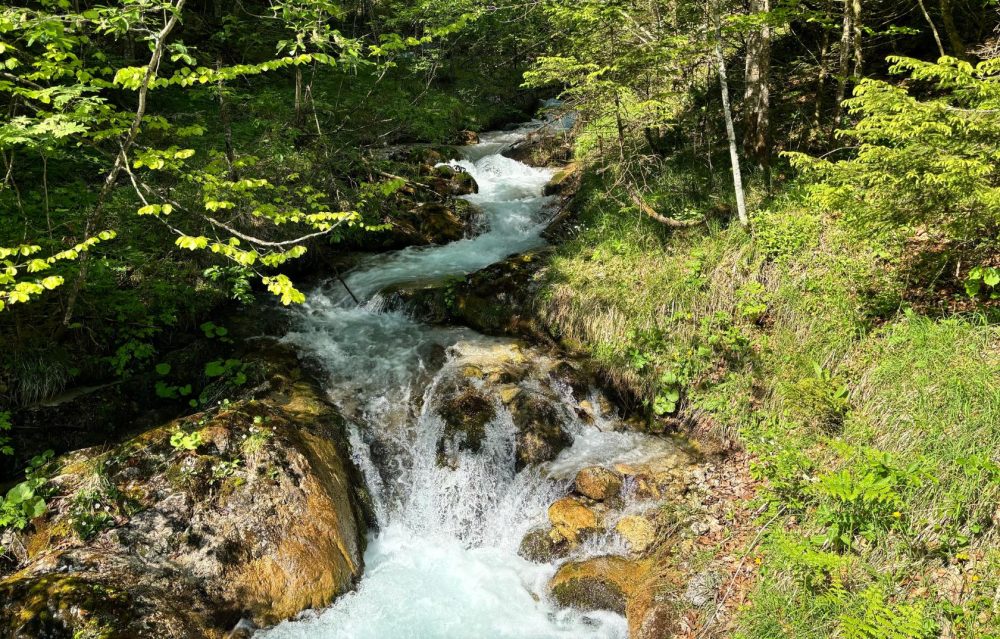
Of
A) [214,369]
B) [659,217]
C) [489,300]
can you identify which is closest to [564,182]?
[659,217]

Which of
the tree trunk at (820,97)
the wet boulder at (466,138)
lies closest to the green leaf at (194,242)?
the tree trunk at (820,97)

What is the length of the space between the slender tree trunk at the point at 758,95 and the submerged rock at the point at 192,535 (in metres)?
8.09

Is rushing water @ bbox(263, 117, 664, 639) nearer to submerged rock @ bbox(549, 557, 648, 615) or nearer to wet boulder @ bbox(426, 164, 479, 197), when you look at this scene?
submerged rock @ bbox(549, 557, 648, 615)

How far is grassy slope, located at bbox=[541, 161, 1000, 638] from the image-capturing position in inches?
147

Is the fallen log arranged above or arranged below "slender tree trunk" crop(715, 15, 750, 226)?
below

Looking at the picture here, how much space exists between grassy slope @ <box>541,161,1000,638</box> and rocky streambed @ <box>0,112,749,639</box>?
0.65 m

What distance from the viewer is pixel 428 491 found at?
20.9 ft

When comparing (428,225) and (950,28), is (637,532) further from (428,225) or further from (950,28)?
(428,225)

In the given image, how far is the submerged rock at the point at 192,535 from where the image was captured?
405 centimetres

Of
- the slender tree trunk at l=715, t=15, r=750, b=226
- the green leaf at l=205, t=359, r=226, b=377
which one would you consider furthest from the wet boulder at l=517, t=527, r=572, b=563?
the slender tree trunk at l=715, t=15, r=750, b=226

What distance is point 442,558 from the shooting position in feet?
19.0

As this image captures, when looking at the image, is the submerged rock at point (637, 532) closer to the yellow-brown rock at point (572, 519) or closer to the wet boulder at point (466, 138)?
the yellow-brown rock at point (572, 519)

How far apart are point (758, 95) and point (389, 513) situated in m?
8.36

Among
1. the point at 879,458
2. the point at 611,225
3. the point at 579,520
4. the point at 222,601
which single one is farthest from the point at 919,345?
the point at 222,601
